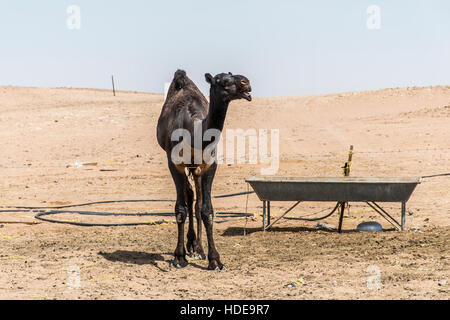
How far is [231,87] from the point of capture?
6758 millimetres

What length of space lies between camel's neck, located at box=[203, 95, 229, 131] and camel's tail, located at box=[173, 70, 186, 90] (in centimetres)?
172

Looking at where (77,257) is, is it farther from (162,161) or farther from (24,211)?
(162,161)

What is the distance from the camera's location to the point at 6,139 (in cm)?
2623

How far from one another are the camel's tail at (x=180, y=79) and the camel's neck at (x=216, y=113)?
5.65 ft

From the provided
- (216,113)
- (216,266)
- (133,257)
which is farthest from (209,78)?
(133,257)

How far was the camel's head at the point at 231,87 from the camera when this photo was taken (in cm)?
671

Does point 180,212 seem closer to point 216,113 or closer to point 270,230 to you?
point 216,113

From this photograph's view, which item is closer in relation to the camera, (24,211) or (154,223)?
(154,223)

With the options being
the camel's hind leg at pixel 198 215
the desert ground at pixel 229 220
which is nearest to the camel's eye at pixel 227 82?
the camel's hind leg at pixel 198 215

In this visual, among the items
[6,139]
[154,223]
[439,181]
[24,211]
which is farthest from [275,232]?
[6,139]

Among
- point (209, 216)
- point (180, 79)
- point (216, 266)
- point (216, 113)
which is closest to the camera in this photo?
point (216, 113)

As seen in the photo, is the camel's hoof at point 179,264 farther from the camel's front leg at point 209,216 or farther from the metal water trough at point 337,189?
the metal water trough at point 337,189

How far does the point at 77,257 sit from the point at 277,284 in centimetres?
295

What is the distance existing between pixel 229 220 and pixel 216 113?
4.92 m
